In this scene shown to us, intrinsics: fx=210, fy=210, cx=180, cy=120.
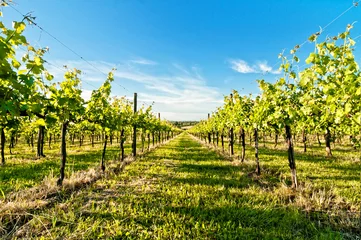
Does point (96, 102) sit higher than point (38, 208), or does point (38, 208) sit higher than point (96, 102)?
point (96, 102)

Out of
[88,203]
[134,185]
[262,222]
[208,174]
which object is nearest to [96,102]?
[134,185]

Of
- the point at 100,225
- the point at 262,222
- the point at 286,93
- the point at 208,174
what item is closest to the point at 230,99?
the point at 208,174

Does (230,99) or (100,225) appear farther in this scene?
(230,99)

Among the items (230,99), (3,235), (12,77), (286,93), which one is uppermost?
(230,99)

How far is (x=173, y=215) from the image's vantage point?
5234mm

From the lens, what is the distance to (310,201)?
6246 millimetres

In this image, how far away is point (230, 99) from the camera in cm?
1672

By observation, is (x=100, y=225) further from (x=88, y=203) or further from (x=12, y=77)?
(x=12, y=77)

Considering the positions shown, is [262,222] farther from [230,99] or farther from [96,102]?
[230,99]

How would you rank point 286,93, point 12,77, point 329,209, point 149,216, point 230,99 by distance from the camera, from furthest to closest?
point 230,99
point 286,93
point 329,209
point 149,216
point 12,77

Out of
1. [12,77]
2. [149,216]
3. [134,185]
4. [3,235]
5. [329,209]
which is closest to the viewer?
[12,77]

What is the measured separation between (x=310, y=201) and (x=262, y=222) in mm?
2282

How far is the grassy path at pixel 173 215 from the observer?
14.7 ft

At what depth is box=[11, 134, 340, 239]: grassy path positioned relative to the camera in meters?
4.48
